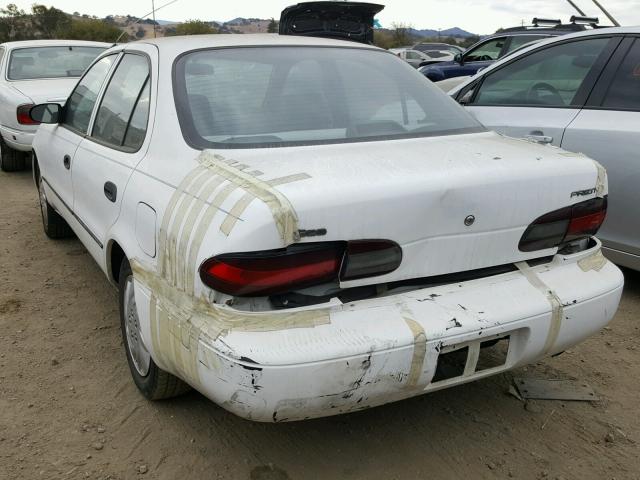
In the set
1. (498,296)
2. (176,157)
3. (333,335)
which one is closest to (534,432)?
(498,296)

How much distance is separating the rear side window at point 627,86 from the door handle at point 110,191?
287cm

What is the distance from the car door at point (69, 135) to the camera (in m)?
3.45

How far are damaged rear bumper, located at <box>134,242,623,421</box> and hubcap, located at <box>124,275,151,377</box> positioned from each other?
1.31 feet

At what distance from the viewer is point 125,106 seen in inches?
115

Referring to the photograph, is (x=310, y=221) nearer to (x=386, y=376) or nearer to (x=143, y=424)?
(x=386, y=376)

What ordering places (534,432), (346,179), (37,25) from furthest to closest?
(37,25) → (534,432) → (346,179)

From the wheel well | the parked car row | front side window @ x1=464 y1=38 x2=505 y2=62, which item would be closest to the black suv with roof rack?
front side window @ x1=464 y1=38 x2=505 y2=62

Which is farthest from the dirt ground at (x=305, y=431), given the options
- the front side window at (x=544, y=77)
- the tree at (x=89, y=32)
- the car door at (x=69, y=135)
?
the tree at (x=89, y=32)

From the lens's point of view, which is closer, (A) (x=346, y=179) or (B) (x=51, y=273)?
(A) (x=346, y=179)

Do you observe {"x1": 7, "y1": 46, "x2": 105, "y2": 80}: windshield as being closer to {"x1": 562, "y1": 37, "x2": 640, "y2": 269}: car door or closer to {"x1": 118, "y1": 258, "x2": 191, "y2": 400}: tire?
{"x1": 118, "y1": 258, "x2": 191, "y2": 400}: tire

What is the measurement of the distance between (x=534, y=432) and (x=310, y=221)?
4.54 feet

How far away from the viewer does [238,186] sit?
6.23 ft

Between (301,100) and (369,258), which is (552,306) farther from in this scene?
(301,100)

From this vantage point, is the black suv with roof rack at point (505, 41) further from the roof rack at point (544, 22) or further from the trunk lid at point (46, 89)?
the trunk lid at point (46, 89)
